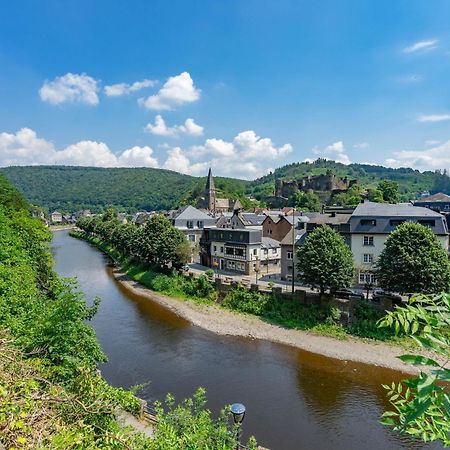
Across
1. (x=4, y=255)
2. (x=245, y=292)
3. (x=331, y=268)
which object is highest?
(x=4, y=255)

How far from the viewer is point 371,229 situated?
3275 centimetres

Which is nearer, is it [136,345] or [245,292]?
[136,345]

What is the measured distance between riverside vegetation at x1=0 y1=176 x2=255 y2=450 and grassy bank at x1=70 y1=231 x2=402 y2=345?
1656 cm

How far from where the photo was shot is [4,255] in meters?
18.3

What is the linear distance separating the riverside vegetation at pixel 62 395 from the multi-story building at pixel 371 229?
25.8 metres

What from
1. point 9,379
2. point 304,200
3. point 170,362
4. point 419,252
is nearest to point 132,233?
point 170,362

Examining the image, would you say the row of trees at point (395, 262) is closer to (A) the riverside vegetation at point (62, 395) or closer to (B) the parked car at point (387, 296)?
(B) the parked car at point (387, 296)

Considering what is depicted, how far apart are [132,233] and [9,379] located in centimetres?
5054

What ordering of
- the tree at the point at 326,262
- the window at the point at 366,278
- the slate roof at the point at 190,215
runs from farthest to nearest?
the slate roof at the point at 190,215 → the window at the point at 366,278 → the tree at the point at 326,262

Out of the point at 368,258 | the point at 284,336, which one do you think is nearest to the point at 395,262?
the point at 368,258

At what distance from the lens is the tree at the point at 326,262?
26.9m

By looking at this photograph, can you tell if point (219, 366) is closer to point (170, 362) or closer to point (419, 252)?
point (170, 362)

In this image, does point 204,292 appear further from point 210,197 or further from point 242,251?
point 210,197

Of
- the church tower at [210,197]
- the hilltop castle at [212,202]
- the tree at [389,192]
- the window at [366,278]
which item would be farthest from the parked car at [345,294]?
the church tower at [210,197]
